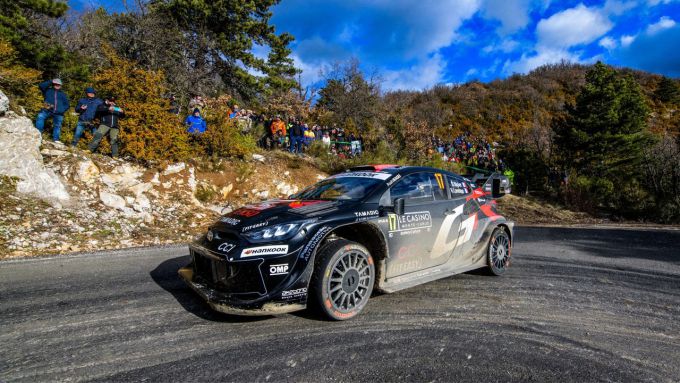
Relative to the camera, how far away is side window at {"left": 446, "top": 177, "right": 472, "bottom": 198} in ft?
16.3

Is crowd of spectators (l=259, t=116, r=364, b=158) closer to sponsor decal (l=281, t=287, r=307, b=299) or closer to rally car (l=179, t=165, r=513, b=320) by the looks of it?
rally car (l=179, t=165, r=513, b=320)

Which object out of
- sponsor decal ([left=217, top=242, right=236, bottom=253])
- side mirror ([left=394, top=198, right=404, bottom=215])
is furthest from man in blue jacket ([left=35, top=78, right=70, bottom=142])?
side mirror ([left=394, top=198, right=404, bottom=215])

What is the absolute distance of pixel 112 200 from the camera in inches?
346

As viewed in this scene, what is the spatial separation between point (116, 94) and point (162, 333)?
31.1ft

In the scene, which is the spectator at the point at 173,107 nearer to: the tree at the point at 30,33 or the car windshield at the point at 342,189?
the tree at the point at 30,33

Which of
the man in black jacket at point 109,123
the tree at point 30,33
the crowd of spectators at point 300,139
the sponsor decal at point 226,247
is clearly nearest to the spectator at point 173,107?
the man in black jacket at point 109,123

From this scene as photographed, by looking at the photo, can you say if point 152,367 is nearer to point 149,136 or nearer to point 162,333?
point 162,333

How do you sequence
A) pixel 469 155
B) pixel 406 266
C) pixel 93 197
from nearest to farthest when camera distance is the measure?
1. pixel 406 266
2. pixel 93 197
3. pixel 469 155

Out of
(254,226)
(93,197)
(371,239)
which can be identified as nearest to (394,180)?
(371,239)

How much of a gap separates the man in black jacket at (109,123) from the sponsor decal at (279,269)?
8846mm

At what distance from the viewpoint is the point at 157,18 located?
17188mm

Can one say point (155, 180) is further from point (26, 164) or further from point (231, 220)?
point (231, 220)

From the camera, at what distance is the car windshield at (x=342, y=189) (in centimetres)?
422

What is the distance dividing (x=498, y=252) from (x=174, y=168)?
9.15 meters
